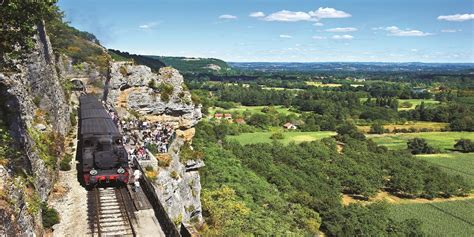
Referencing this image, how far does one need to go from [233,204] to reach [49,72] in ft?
82.2

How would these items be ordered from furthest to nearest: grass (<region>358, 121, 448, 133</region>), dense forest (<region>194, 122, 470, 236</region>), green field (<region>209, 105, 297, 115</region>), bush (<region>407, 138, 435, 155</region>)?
green field (<region>209, 105, 297, 115</region>) < grass (<region>358, 121, 448, 133</region>) < bush (<region>407, 138, 435, 155</region>) < dense forest (<region>194, 122, 470, 236</region>)

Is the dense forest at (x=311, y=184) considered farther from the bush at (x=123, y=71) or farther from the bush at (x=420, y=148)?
the bush at (x=123, y=71)

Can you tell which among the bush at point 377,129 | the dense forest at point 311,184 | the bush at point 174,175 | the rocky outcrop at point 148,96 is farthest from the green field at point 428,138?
the bush at point 174,175

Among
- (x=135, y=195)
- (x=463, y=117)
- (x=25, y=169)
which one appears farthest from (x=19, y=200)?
(x=463, y=117)

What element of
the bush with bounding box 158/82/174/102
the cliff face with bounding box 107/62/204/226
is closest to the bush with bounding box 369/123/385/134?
the cliff face with bounding box 107/62/204/226

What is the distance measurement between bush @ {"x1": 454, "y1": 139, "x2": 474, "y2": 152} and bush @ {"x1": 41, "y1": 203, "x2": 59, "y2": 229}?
124 m

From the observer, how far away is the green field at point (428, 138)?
123 metres

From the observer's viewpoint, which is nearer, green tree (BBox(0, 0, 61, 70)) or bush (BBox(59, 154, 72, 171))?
green tree (BBox(0, 0, 61, 70))

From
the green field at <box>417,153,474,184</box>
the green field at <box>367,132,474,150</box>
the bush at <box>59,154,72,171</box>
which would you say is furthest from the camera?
the green field at <box>367,132,474,150</box>

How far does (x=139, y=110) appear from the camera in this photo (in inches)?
1785

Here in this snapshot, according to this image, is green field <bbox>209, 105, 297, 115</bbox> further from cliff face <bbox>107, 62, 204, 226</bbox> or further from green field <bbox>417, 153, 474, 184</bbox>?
cliff face <bbox>107, 62, 204, 226</bbox>

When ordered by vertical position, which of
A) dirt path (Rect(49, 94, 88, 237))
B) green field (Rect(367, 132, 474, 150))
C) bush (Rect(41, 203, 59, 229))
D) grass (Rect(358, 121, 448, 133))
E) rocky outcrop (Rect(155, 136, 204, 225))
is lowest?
green field (Rect(367, 132, 474, 150))

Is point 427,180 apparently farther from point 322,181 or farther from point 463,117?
point 463,117

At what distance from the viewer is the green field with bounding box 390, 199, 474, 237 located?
65.1 metres
